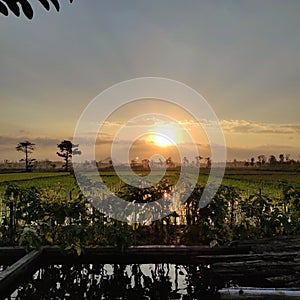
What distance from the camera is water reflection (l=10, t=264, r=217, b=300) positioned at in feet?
16.0

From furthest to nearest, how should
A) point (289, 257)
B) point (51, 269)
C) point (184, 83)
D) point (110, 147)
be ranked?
point (184, 83) → point (110, 147) → point (51, 269) → point (289, 257)

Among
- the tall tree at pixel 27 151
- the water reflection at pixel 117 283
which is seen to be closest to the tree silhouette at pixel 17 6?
the water reflection at pixel 117 283

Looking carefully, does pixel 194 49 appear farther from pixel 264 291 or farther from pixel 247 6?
pixel 264 291

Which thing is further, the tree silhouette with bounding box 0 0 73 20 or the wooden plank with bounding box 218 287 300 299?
the wooden plank with bounding box 218 287 300 299

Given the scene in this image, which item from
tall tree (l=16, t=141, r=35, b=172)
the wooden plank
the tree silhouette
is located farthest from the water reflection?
tall tree (l=16, t=141, r=35, b=172)

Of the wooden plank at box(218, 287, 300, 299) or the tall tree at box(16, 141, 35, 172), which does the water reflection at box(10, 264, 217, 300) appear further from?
the tall tree at box(16, 141, 35, 172)

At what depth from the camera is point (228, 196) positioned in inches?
247

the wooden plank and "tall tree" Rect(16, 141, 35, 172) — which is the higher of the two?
"tall tree" Rect(16, 141, 35, 172)

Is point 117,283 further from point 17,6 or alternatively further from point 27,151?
point 27,151

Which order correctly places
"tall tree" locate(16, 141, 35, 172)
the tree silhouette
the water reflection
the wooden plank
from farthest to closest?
"tall tree" locate(16, 141, 35, 172), the water reflection, the wooden plank, the tree silhouette

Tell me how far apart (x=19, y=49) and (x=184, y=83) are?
3.52 m

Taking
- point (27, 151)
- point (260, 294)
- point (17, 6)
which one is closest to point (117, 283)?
point (260, 294)

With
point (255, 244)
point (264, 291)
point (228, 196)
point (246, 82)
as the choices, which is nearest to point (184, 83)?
point (246, 82)

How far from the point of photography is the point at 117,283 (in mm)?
5250
